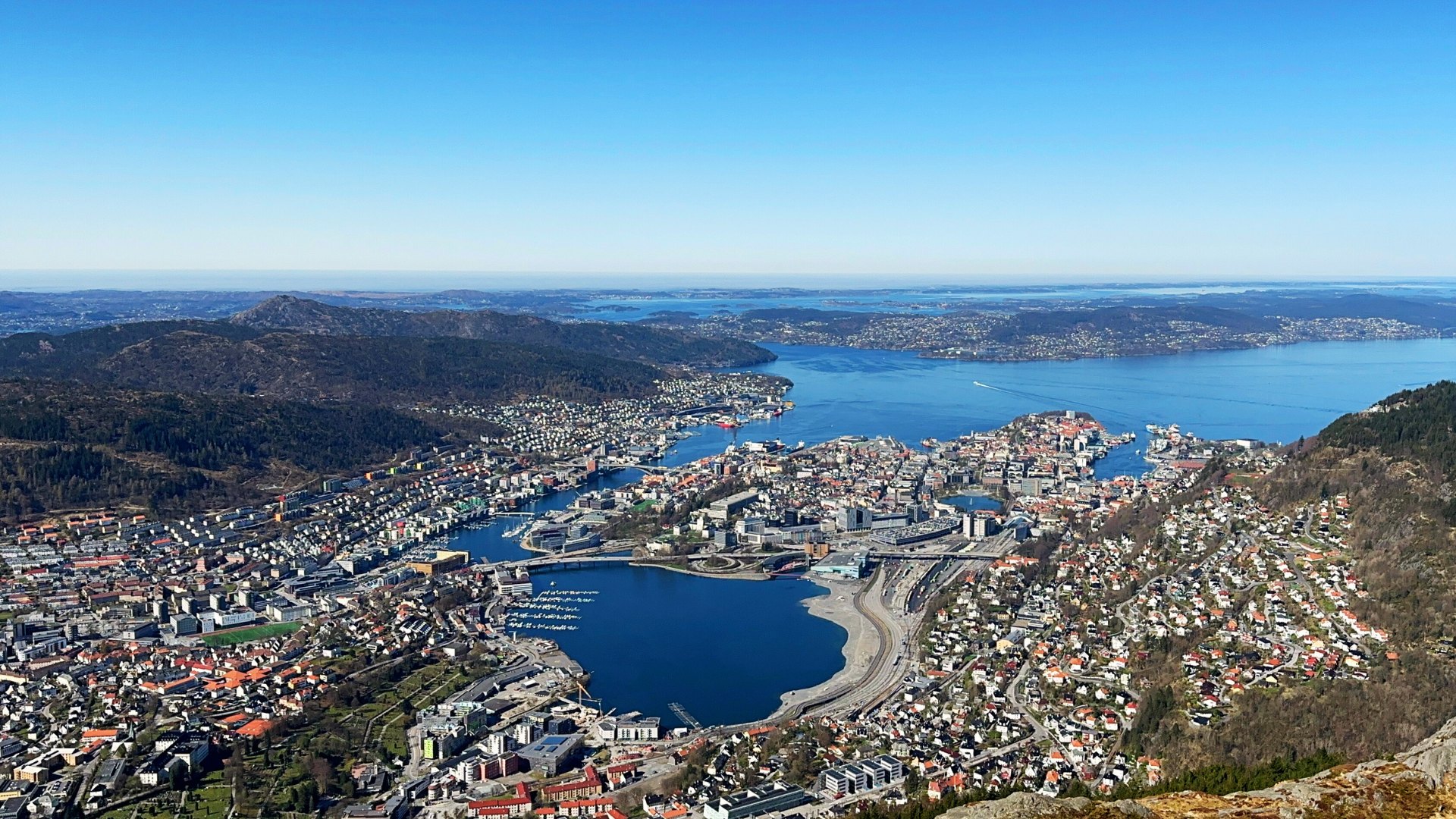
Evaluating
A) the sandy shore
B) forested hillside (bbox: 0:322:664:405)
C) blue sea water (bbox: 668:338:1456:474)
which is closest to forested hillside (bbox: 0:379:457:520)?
forested hillside (bbox: 0:322:664:405)

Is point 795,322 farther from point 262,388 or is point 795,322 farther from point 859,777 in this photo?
point 859,777

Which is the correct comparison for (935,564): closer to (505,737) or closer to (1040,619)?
(1040,619)

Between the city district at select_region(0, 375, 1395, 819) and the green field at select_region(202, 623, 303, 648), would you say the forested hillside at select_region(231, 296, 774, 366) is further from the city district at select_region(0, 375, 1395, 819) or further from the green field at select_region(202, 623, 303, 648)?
the green field at select_region(202, 623, 303, 648)

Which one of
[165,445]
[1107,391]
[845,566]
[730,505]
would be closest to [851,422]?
[730,505]

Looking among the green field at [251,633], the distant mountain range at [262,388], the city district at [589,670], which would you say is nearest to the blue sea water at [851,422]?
the city district at [589,670]

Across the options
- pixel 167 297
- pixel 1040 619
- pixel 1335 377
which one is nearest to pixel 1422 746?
pixel 1040 619

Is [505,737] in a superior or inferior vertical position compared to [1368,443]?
inferior
